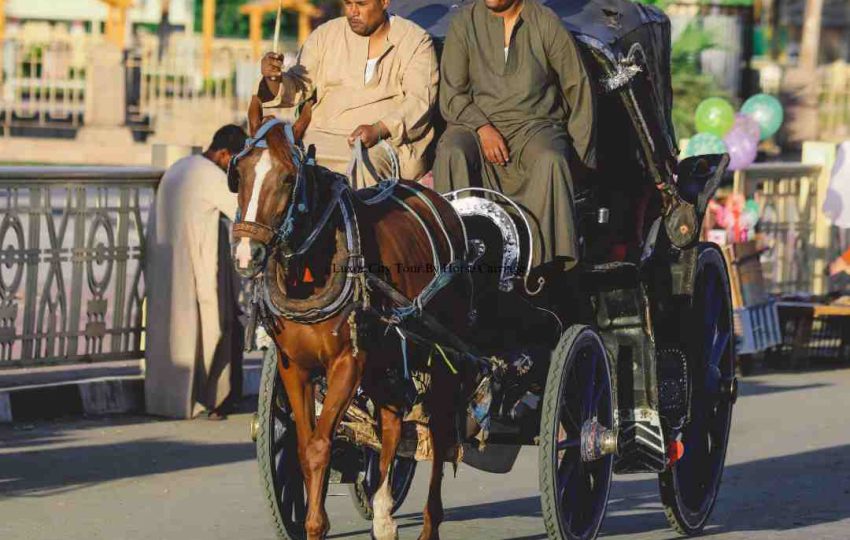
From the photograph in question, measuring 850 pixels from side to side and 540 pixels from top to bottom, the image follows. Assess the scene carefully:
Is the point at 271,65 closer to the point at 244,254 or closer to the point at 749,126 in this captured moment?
the point at 244,254

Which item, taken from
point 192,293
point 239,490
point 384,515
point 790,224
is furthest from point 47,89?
point 384,515

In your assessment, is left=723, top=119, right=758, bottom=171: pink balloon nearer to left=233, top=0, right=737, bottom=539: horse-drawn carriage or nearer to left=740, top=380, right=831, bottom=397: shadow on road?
left=740, top=380, right=831, bottom=397: shadow on road

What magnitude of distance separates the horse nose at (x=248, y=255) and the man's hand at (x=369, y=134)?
131 cm

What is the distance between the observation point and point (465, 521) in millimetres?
8703

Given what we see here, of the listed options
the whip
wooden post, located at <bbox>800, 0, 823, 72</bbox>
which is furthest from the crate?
wooden post, located at <bbox>800, 0, 823, 72</bbox>

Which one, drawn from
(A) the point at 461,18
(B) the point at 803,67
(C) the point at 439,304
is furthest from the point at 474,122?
(B) the point at 803,67

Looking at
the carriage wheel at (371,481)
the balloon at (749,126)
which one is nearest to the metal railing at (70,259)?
the carriage wheel at (371,481)

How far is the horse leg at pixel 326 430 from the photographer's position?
6.73 metres

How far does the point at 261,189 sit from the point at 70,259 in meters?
5.49

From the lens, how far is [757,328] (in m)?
15.2

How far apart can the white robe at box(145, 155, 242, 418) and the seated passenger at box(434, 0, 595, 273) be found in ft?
12.1

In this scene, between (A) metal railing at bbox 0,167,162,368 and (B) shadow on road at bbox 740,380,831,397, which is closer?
(A) metal railing at bbox 0,167,162,368

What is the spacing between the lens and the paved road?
8.45 m

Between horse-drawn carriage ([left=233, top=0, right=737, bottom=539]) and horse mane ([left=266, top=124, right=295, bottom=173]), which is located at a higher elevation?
horse mane ([left=266, top=124, right=295, bottom=173])
